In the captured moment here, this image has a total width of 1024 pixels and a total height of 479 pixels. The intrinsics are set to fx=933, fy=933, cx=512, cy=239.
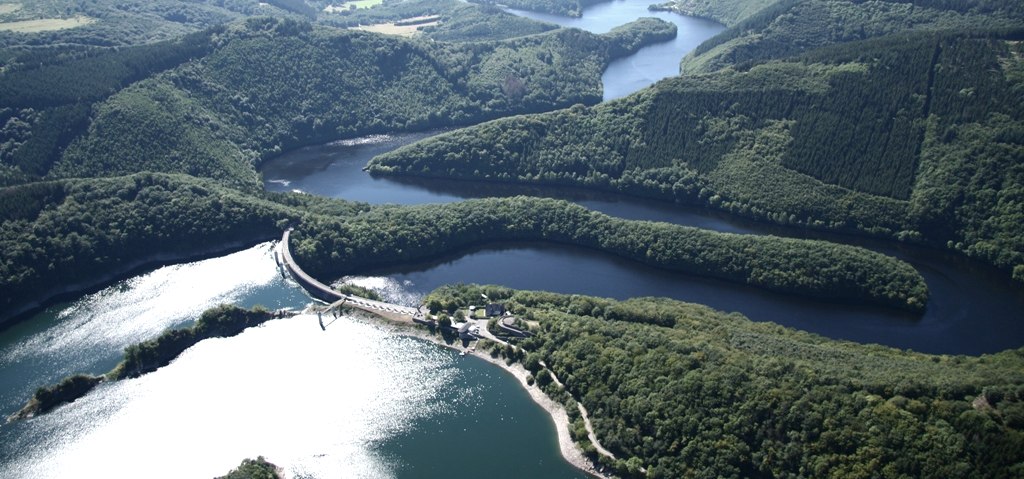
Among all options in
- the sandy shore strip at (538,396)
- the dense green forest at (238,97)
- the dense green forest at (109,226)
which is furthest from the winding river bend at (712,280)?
the dense green forest at (109,226)

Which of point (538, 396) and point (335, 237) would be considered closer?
point (538, 396)

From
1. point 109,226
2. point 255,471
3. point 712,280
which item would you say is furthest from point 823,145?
point 109,226

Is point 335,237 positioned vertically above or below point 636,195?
below

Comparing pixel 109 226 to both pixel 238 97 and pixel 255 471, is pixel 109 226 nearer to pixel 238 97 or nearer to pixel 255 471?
pixel 238 97

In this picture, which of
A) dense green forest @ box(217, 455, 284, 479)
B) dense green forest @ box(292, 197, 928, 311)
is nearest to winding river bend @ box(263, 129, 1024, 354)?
dense green forest @ box(292, 197, 928, 311)

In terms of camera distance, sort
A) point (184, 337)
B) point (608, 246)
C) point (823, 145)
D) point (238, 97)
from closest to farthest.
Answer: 1. point (184, 337)
2. point (608, 246)
3. point (823, 145)
4. point (238, 97)

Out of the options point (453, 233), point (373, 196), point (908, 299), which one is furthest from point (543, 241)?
point (908, 299)
